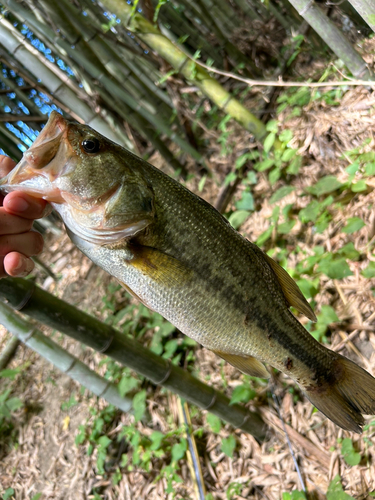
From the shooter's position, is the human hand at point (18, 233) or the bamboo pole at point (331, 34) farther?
the bamboo pole at point (331, 34)

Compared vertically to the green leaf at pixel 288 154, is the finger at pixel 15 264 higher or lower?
lower

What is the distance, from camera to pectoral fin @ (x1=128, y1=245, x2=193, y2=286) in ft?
4.47

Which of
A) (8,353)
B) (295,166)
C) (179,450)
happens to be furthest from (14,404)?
(295,166)

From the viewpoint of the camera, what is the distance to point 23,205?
1.29m

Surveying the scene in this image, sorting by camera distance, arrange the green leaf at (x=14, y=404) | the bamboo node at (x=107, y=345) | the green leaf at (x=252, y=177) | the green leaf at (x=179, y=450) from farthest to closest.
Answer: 1. the green leaf at (x=14, y=404)
2. the green leaf at (x=252, y=177)
3. the green leaf at (x=179, y=450)
4. the bamboo node at (x=107, y=345)

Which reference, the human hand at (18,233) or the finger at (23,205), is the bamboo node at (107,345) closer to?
the human hand at (18,233)

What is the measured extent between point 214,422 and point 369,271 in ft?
5.01

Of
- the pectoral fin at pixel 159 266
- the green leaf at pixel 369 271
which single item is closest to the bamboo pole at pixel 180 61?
the green leaf at pixel 369 271

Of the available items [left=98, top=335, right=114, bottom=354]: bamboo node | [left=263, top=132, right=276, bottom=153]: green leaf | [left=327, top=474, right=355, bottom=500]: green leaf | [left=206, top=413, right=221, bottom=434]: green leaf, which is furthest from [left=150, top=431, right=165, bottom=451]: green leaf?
[left=263, top=132, right=276, bottom=153]: green leaf

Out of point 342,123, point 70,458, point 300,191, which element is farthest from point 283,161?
point 70,458

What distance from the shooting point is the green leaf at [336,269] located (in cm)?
240

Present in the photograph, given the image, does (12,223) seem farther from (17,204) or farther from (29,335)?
(29,335)

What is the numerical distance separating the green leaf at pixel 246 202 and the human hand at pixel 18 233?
254 cm

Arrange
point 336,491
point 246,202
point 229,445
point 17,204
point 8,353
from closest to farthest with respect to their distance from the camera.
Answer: point 17,204, point 336,491, point 229,445, point 246,202, point 8,353
